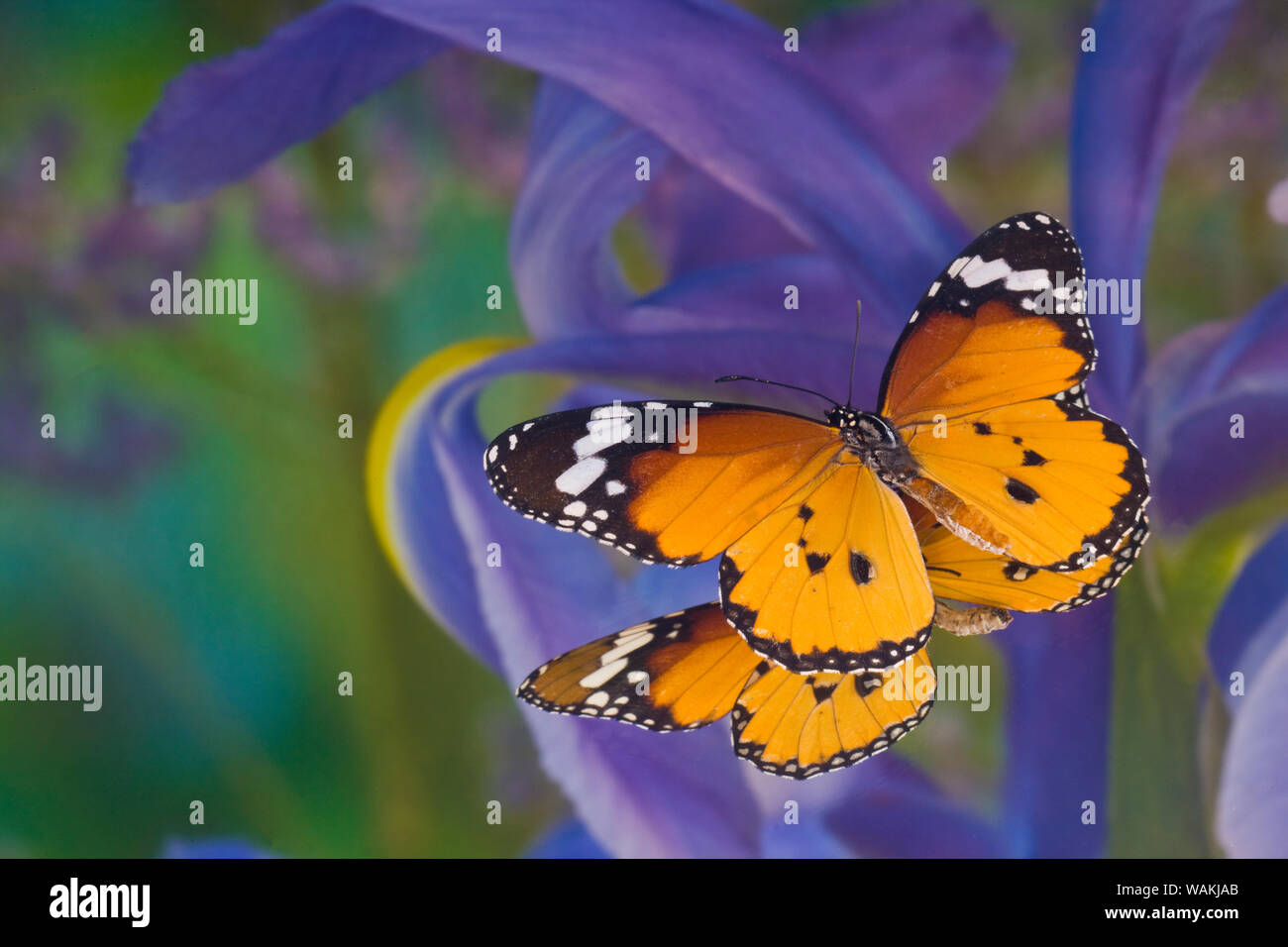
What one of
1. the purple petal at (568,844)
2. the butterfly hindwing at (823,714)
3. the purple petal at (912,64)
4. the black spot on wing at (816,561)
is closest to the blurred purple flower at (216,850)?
the purple petal at (568,844)

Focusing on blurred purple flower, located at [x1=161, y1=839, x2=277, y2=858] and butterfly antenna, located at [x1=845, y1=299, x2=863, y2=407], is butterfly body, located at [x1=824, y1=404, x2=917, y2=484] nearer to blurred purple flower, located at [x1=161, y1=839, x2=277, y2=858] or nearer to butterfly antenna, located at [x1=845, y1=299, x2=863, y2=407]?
butterfly antenna, located at [x1=845, y1=299, x2=863, y2=407]

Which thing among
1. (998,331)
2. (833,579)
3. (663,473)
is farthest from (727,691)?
(998,331)

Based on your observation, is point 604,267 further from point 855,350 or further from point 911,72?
point 911,72

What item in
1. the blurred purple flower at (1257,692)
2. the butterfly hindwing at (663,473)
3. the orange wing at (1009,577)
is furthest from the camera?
the blurred purple flower at (1257,692)

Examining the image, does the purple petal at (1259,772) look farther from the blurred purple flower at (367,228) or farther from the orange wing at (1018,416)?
the blurred purple flower at (367,228)

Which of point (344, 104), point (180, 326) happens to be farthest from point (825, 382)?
point (180, 326)

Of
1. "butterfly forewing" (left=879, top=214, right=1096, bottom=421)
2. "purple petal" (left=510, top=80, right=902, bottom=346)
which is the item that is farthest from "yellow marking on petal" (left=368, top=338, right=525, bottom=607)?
"butterfly forewing" (left=879, top=214, right=1096, bottom=421)

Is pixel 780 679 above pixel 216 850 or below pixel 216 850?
above

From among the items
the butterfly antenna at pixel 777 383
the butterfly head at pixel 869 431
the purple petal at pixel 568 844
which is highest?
the butterfly antenna at pixel 777 383
